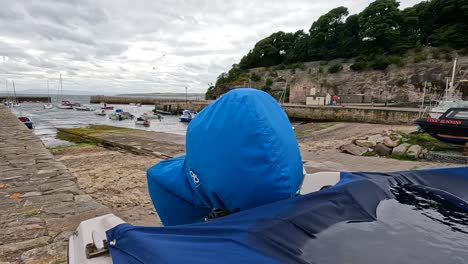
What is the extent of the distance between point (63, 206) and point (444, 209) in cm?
385

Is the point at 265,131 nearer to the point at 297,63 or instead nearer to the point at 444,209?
the point at 444,209

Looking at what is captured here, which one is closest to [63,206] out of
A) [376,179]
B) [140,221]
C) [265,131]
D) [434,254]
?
[140,221]

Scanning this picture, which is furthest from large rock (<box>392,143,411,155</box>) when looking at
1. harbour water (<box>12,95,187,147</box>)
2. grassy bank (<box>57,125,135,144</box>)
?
harbour water (<box>12,95,187,147</box>)

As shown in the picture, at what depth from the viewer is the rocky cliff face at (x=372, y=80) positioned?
42.7 metres

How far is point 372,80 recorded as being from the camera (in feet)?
168

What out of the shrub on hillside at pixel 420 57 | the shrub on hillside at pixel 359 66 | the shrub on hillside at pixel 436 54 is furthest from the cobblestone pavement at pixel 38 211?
the shrub on hillside at pixel 359 66

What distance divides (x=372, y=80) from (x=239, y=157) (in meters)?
56.3

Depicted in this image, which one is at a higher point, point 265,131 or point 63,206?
point 265,131

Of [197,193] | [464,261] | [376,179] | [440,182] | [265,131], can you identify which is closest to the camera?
[464,261]

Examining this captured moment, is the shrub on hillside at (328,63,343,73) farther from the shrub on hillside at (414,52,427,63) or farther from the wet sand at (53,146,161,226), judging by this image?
the wet sand at (53,146,161,226)

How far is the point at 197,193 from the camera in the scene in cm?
170

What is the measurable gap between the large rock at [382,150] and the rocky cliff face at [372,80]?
2926 centimetres

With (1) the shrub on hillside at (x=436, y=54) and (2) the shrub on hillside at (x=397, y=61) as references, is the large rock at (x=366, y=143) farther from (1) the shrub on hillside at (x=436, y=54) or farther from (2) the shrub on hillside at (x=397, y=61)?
(2) the shrub on hillside at (x=397, y=61)

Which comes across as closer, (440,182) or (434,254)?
(434,254)
